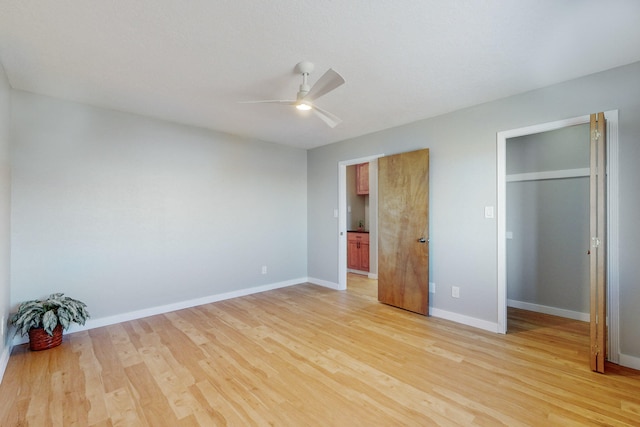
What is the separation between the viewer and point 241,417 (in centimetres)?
177

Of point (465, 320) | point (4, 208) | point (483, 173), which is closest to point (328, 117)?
point (483, 173)

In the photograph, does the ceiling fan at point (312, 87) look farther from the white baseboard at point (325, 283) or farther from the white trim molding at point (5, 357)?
the white baseboard at point (325, 283)

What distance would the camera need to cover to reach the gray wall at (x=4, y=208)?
2297mm

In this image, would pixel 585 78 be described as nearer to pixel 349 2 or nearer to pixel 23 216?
pixel 349 2

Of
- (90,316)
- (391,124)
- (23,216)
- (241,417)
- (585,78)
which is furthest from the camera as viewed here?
(391,124)

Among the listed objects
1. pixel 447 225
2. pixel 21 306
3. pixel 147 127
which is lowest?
pixel 21 306

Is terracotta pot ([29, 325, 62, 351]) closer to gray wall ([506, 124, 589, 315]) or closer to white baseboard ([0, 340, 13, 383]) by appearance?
white baseboard ([0, 340, 13, 383])

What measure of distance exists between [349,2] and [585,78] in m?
2.36

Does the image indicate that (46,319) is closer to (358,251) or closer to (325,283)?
(325,283)

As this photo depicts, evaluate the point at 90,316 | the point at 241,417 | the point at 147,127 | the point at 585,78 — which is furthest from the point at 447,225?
the point at 90,316

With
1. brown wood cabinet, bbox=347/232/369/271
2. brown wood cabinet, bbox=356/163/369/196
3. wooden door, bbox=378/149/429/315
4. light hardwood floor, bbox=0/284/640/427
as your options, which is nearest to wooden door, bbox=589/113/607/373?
light hardwood floor, bbox=0/284/640/427

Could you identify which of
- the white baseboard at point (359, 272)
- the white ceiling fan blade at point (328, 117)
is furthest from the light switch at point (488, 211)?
the white baseboard at point (359, 272)

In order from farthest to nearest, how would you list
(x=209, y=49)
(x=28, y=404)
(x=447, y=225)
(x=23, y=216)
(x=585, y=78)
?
(x=447, y=225) → (x=23, y=216) → (x=585, y=78) → (x=209, y=49) → (x=28, y=404)

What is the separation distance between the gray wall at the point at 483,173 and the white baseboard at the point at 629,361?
0.03 meters
